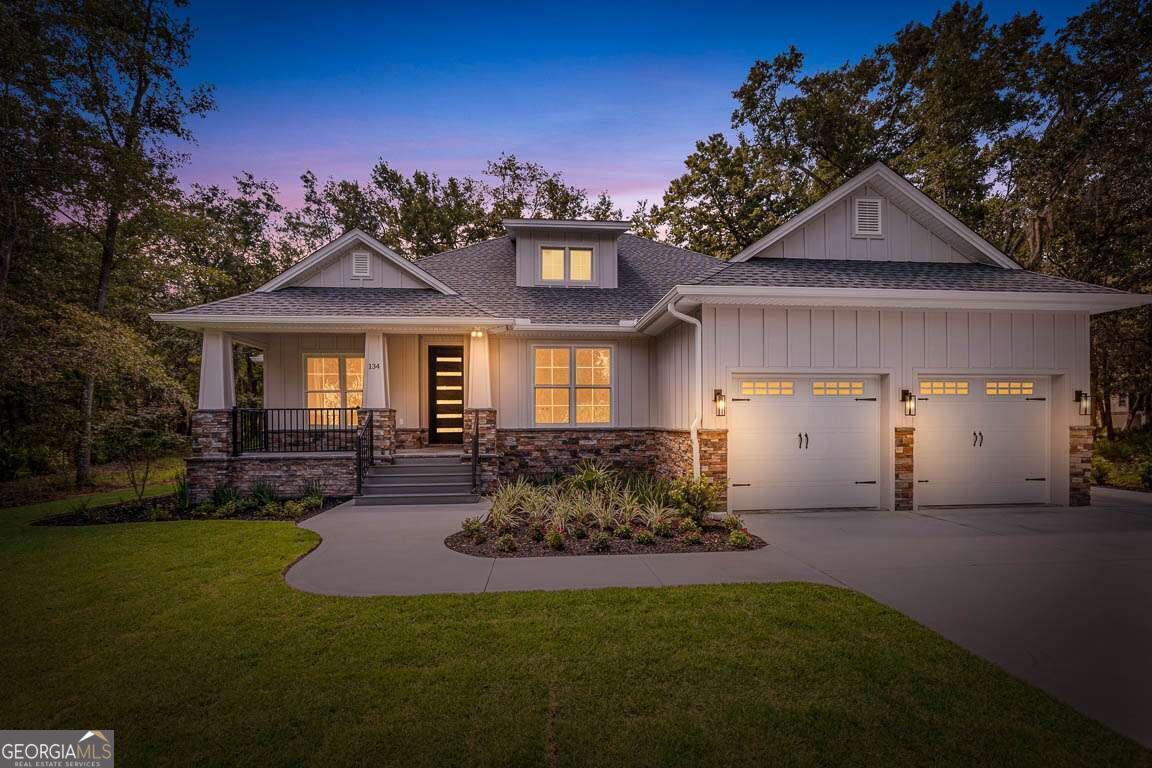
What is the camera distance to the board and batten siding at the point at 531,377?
1115 centimetres

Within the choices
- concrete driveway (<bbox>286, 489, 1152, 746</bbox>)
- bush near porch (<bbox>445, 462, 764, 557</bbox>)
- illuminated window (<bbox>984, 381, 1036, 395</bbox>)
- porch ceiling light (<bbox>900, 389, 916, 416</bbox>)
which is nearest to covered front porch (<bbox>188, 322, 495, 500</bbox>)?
concrete driveway (<bbox>286, 489, 1152, 746</bbox>)

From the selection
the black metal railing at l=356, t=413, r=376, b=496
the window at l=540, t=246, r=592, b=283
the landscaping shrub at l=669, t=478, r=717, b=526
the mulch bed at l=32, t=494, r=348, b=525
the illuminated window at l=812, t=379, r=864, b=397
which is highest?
the window at l=540, t=246, r=592, b=283

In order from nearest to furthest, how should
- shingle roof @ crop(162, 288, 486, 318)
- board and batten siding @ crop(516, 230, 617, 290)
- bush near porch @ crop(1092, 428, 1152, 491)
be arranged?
1. shingle roof @ crop(162, 288, 486, 318)
2. bush near porch @ crop(1092, 428, 1152, 491)
3. board and batten siding @ crop(516, 230, 617, 290)

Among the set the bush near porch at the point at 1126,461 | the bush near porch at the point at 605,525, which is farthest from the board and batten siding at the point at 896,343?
the bush near porch at the point at 1126,461

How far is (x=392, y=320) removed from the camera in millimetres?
9523

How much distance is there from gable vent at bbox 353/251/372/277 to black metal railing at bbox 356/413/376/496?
351 cm

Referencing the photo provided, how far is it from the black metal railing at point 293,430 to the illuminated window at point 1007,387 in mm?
11639

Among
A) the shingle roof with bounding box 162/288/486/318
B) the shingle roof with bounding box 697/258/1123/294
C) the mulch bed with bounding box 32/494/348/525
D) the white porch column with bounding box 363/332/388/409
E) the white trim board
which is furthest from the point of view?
the white trim board

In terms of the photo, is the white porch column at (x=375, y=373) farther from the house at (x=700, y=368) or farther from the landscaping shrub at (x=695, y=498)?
the landscaping shrub at (x=695, y=498)

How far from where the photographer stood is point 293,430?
34.5ft

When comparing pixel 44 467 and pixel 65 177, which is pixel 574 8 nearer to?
pixel 65 177

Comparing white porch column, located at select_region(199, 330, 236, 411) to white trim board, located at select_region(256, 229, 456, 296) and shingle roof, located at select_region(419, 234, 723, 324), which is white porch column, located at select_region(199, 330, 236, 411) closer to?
white trim board, located at select_region(256, 229, 456, 296)

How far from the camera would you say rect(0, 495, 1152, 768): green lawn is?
257 cm

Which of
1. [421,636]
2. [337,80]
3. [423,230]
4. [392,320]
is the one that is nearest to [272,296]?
[392,320]
